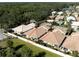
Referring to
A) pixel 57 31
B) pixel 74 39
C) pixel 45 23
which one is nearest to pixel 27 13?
pixel 45 23

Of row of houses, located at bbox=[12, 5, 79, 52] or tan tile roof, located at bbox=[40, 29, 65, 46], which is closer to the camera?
row of houses, located at bbox=[12, 5, 79, 52]

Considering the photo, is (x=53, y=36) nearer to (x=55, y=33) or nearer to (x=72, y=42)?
(x=55, y=33)

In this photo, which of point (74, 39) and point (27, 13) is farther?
point (74, 39)

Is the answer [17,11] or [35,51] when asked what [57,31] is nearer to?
[35,51]

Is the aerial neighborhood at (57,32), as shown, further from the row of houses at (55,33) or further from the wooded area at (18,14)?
the wooded area at (18,14)

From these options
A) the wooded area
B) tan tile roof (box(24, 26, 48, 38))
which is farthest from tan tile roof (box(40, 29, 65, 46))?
the wooded area

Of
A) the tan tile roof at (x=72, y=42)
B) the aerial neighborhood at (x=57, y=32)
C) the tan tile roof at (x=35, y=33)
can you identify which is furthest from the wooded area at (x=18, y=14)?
the tan tile roof at (x=72, y=42)

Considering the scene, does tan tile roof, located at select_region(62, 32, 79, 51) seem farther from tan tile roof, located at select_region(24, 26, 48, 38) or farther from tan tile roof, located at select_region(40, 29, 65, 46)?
tan tile roof, located at select_region(24, 26, 48, 38)
